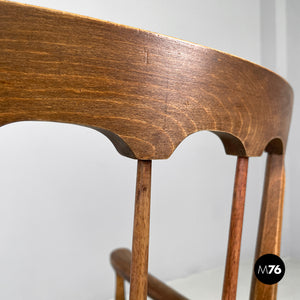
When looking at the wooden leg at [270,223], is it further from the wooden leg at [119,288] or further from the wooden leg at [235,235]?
the wooden leg at [119,288]

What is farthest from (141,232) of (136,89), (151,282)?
(151,282)

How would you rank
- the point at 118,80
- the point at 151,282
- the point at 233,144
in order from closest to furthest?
the point at 118,80
the point at 233,144
the point at 151,282

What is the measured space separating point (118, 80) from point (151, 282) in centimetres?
43

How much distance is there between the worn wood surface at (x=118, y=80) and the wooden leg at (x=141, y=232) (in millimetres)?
18

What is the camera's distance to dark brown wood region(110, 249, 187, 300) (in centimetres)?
54

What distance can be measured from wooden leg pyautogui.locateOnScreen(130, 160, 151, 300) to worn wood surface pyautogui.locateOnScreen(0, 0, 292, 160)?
18 millimetres

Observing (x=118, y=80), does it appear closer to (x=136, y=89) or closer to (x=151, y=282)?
(x=136, y=89)

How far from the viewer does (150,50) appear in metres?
0.24

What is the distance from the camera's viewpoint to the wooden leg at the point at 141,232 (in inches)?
10.5

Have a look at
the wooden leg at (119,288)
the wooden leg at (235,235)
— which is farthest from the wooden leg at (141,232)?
the wooden leg at (119,288)

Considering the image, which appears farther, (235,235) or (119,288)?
(119,288)

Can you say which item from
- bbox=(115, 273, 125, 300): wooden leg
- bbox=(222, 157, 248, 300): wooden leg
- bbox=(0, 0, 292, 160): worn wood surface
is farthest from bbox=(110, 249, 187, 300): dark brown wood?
bbox=(0, 0, 292, 160): worn wood surface

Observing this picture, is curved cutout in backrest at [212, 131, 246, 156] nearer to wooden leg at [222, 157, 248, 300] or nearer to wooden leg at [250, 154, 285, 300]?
wooden leg at [222, 157, 248, 300]

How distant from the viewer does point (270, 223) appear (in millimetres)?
441
